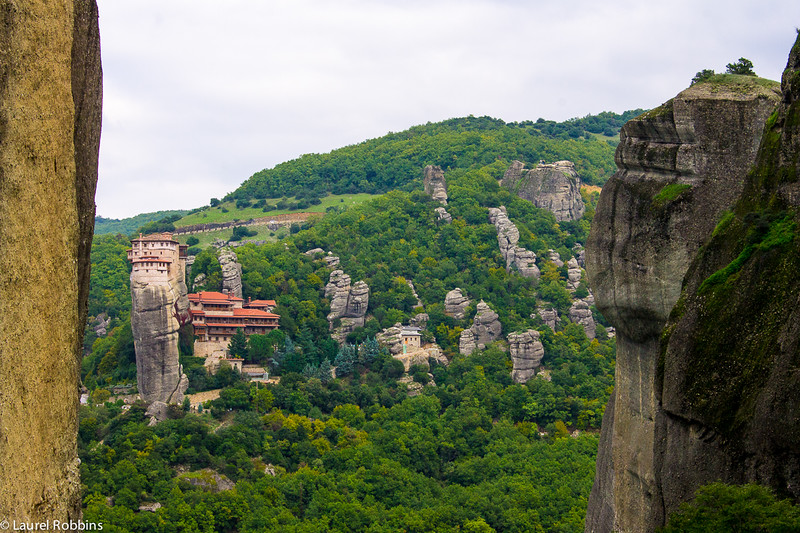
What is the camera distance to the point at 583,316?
73.4 meters

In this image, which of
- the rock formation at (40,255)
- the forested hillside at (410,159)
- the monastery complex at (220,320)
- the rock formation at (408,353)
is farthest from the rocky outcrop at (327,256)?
the rock formation at (40,255)

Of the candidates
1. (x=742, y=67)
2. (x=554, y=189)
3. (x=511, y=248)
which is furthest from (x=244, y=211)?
(x=742, y=67)

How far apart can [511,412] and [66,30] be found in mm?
52046

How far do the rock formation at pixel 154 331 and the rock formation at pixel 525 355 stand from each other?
23029 millimetres

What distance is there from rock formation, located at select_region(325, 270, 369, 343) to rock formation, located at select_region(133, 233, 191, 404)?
16.3 metres

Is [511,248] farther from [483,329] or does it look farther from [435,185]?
[435,185]

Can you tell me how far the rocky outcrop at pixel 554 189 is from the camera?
93438mm

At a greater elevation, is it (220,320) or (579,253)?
(579,253)

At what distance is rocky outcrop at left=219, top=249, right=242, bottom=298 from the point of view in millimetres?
66125

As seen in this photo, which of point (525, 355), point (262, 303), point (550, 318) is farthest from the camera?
point (550, 318)

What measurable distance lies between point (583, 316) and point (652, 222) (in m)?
54.6

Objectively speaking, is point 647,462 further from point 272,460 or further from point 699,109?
point 272,460

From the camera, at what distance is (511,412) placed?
6003cm

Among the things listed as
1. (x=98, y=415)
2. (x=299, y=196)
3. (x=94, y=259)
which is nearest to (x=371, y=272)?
(x=94, y=259)
